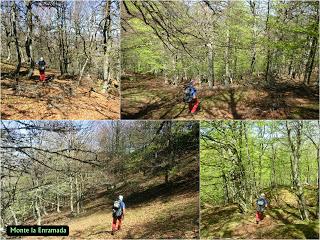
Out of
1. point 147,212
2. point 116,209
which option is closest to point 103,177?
point 116,209

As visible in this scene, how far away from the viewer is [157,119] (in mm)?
8461

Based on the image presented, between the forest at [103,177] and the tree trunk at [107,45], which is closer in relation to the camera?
the tree trunk at [107,45]

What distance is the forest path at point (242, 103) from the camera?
27.6 feet

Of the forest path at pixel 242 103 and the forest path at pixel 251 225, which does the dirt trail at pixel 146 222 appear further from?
the forest path at pixel 242 103

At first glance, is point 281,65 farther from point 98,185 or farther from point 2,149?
point 2,149

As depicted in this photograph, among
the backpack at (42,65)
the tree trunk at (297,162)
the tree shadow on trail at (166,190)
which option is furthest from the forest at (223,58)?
the backpack at (42,65)

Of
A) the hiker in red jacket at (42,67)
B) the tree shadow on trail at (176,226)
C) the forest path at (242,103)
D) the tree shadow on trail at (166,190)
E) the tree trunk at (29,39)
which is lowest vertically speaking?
the tree shadow on trail at (176,226)

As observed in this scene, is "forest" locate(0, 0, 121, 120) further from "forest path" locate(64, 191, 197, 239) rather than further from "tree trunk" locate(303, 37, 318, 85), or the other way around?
"tree trunk" locate(303, 37, 318, 85)

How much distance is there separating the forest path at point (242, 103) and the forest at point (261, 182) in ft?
0.59

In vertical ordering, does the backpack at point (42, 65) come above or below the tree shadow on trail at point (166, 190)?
above

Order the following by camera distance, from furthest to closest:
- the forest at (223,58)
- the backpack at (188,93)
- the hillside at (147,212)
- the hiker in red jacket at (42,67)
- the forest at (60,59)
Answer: the hillside at (147,212)
the hiker in red jacket at (42,67)
the backpack at (188,93)
the forest at (60,59)
the forest at (223,58)

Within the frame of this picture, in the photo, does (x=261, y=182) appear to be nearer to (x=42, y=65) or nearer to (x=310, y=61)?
(x=310, y=61)

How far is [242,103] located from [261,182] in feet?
5.19

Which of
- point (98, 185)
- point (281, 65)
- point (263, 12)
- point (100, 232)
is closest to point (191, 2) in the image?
point (263, 12)
